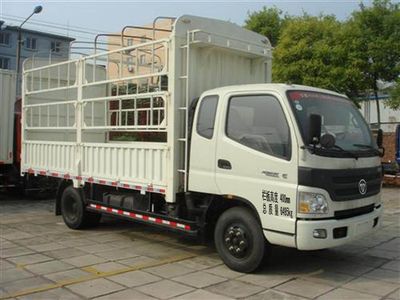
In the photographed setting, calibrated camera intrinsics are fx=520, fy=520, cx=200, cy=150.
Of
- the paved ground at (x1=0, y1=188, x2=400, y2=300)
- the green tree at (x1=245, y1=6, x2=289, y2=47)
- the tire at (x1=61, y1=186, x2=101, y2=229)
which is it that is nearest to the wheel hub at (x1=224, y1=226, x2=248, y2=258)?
the paved ground at (x1=0, y1=188, x2=400, y2=300)

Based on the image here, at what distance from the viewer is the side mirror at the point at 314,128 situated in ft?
18.4

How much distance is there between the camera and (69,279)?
611cm

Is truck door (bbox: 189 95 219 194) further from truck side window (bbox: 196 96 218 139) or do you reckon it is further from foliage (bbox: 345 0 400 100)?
foliage (bbox: 345 0 400 100)

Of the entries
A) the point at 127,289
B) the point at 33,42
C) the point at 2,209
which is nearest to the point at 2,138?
the point at 2,209

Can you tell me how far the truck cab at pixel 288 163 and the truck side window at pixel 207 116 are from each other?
1 cm

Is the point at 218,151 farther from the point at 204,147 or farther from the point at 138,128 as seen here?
the point at 138,128

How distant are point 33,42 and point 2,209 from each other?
55.2 m

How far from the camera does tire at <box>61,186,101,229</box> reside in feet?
29.5

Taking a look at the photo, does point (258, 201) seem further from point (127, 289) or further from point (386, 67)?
point (386, 67)

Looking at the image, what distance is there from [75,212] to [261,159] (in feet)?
14.3

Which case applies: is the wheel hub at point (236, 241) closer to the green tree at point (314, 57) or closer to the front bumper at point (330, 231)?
the front bumper at point (330, 231)

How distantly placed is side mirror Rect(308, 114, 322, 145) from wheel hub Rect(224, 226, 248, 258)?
1424 millimetres

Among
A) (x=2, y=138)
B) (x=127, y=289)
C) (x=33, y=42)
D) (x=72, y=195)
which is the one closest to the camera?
(x=127, y=289)

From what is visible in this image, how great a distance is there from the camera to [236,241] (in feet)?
20.8
